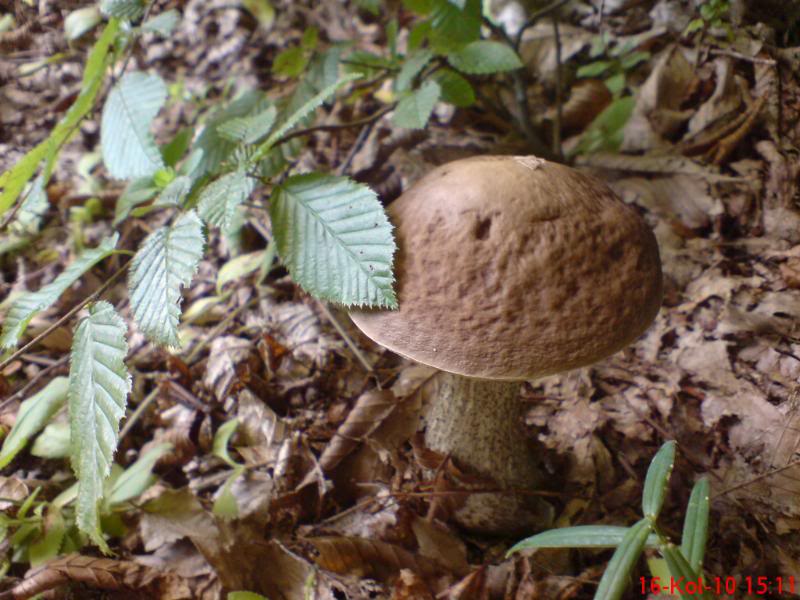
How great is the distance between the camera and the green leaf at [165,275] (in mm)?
1127

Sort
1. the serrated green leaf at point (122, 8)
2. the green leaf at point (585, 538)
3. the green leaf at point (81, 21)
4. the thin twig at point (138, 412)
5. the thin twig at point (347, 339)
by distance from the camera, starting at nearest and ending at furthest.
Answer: the green leaf at point (585, 538), the serrated green leaf at point (122, 8), the thin twig at point (138, 412), the thin twig at point (347, 339), the green leaf at point (81, 21)

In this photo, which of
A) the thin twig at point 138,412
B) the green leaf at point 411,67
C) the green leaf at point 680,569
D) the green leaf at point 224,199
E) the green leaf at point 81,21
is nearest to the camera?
the green leaf at point 680,569

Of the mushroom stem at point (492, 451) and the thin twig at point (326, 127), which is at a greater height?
the thin twig at point (326, 127)

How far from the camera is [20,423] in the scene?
1549 mm

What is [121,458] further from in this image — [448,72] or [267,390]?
[448,72]

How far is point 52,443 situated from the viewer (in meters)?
1.64

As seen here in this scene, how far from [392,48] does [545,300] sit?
1349mm

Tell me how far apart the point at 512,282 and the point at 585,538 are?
1.70 feet

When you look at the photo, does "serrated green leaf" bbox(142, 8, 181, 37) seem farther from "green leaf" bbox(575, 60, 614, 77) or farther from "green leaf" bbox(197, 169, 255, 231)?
"green leaf" bbox(575, 60, 614, 77)

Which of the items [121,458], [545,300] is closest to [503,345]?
[545,300]

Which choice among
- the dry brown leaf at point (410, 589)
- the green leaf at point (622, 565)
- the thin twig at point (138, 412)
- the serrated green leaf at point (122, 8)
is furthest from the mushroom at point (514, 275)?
the thin twig at point (138, 412)

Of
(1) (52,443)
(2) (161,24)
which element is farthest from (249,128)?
(1) (52,443)

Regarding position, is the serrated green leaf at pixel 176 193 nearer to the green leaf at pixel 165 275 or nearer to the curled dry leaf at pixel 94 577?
the green leaf at pixel 165 275

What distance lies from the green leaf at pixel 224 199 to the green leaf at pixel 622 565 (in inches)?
40.1
